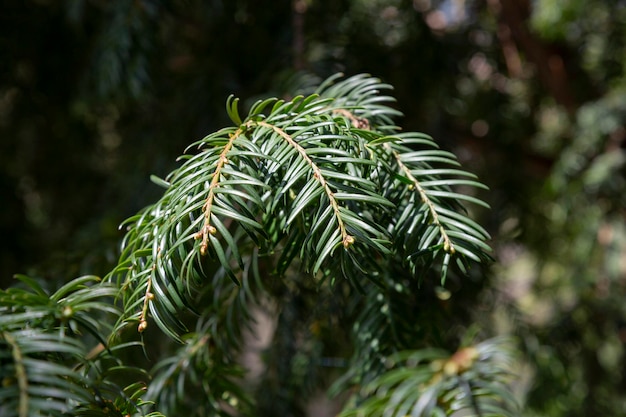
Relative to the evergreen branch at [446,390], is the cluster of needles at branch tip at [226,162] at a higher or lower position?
higher

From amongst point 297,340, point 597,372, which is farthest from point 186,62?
point 597,372

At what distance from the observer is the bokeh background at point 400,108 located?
2.49 ft

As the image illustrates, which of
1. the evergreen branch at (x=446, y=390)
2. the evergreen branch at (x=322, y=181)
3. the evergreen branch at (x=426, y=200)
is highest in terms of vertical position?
the evergreen branch at (x=322, y=181)

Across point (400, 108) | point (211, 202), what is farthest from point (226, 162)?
point (400, 108)

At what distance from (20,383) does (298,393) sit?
0.49 meters

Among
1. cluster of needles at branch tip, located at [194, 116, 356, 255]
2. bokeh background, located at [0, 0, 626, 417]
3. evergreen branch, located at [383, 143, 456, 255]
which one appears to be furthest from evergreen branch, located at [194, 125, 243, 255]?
bokeh background, located at [0, 0, 626, 417]

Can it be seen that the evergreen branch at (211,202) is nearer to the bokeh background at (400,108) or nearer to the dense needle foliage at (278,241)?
the dense needle foliage at (278,241)

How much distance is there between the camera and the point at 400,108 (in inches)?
33.6

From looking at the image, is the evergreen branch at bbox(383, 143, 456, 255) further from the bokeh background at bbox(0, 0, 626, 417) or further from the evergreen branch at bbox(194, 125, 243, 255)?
the bokeh background at bbox(0, 0, 626, 417)

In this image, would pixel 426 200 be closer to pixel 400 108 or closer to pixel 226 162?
pixel 226 162

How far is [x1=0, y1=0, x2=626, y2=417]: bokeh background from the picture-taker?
0.76 metres

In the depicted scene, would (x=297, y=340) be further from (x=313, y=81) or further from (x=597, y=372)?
(x=597, y=372)

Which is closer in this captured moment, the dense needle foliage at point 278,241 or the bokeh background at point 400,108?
the dense needle foliage at point 278,241

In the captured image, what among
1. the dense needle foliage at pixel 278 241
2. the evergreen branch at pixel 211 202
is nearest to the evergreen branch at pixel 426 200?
the dense needle foliage at pixel 278 241
